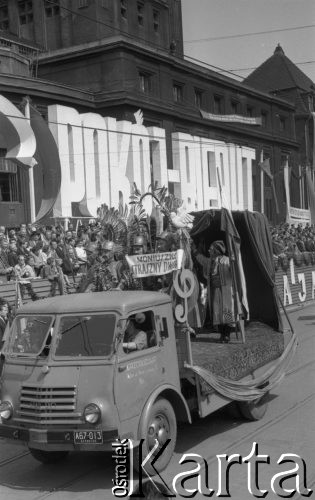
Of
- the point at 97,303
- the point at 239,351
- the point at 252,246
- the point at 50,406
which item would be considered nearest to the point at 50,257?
the point at 252,246

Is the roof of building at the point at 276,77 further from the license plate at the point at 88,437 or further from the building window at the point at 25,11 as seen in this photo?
the license plate at the point at 88,437

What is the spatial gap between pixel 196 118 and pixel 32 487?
33.2 m

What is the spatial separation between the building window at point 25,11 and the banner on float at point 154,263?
122 feet

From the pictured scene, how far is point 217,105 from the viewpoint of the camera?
4241 centimetres

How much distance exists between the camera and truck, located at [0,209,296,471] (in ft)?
21.9

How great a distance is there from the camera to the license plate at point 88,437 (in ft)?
21.5

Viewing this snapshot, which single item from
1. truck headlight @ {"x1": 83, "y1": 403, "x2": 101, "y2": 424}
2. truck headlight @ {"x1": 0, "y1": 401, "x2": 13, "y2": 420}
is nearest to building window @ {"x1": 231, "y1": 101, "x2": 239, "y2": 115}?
truck headlight @ {"x1": 0, "y1": 401, "x2": 13, "y2": 420}

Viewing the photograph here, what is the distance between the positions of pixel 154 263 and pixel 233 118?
35839 millimetres

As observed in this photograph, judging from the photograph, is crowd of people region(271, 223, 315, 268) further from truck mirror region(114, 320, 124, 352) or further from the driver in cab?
truck mirror region(114, 320, 124, 352)

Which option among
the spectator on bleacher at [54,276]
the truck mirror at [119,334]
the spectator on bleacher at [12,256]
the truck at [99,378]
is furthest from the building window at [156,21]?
the truck mirror at [119,334]

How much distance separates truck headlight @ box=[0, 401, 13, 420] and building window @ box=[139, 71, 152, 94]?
29.1 metres

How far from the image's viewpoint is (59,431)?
6.66m

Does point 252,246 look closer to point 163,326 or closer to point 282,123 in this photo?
point 163,326

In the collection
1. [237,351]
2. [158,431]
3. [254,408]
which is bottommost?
[254,408]
